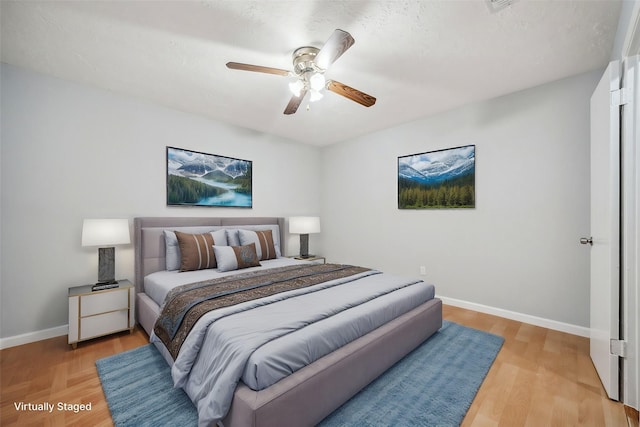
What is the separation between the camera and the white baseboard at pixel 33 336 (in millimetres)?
2354

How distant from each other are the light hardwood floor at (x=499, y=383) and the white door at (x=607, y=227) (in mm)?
203

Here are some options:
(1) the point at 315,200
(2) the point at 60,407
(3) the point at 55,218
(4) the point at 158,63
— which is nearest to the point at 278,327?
(2) the point at 60,407

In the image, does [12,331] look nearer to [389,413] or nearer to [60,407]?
[60,407]

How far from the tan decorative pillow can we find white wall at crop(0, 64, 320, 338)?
0.59 metres

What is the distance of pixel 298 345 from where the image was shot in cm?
144

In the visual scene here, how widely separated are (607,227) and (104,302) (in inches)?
159

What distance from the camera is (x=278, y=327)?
154cm

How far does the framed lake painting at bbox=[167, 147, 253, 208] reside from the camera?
335 centimetres

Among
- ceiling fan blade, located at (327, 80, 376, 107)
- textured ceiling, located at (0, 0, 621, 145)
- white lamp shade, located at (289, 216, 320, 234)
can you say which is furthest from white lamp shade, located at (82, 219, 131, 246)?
ceiling fan blade, located at (327, 80, 376, 107)

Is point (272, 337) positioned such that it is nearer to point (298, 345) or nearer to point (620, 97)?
point (298, 345)

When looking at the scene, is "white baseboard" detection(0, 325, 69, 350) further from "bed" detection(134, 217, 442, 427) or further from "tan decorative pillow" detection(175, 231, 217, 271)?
"tan decorative pillow" detection(175, 231, 217, 271)

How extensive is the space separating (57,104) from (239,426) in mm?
3276

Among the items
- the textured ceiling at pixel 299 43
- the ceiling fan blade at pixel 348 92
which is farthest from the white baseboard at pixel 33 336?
the ceiling fan blade at pixel 348 92

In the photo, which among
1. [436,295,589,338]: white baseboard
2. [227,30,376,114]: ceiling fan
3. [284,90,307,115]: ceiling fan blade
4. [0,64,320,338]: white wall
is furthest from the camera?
[436,295,589,338]: white baseboard
